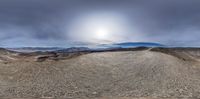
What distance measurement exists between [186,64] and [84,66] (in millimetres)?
15613

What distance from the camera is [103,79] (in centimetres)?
3788

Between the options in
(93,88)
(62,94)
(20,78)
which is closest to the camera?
(62,94)

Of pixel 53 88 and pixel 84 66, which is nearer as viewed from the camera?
pixel 53 88

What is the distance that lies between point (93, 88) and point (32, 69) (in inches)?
388

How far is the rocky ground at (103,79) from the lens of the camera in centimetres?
3186

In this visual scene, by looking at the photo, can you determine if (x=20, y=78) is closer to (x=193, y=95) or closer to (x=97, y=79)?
(x=97, y=79)

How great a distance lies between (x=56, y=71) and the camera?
128 ft

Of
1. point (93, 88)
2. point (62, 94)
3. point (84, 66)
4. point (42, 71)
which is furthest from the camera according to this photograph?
point (84, 66)

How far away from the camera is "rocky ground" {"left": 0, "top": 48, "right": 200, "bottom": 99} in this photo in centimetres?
3186

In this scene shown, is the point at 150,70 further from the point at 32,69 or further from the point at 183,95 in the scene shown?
the point at 32,69

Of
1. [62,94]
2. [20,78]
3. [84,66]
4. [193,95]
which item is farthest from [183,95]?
[20,78]

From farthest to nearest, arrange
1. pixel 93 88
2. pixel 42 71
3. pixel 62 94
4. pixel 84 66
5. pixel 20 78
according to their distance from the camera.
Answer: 1. pixel 84 66
2. pixel 42 71
3. pixel 20 78
4. pixel 93 88
5. pixel 62 94

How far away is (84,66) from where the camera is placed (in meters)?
42.7

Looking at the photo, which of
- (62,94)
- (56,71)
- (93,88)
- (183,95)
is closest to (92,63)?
(56,71)
